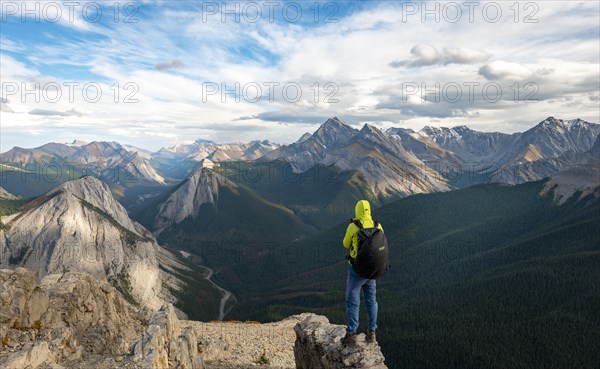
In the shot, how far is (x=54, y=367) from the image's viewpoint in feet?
81.5

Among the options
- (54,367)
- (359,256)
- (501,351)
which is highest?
(359,256)

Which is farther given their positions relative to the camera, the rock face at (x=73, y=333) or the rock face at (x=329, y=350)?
the rock face at (x=73, y=333)

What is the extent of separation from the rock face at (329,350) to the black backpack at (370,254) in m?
5.10

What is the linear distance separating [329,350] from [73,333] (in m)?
27.4

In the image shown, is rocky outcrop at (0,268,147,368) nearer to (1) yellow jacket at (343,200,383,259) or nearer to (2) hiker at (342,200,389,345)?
(2) hiker at (342,200,389,345)

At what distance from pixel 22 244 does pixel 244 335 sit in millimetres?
189208

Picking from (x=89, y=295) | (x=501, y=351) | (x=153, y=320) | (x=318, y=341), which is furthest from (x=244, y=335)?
(x=501, y=351)

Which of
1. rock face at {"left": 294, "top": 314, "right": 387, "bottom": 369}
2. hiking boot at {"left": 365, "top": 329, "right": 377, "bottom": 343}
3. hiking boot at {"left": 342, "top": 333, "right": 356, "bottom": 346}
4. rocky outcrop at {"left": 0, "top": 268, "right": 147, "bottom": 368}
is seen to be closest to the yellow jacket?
hiking boot at {"left": 365, "top": 329, "right": 377, "bottom": 343}

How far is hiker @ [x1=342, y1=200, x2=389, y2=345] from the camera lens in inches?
851

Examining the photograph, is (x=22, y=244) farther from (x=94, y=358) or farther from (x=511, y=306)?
(x=511, y=306)

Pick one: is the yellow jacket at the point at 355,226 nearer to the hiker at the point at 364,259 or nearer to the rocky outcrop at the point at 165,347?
the hiker at the point at 364,259

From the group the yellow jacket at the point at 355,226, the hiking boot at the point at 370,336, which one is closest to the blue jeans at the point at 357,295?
the hiking boot at the point at 370,336

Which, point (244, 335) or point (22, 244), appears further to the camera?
point (22, 244)

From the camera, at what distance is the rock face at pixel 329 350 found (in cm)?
2295
